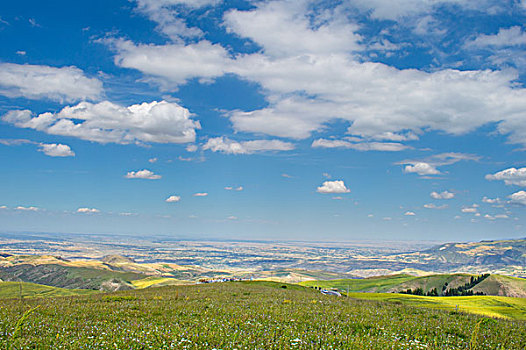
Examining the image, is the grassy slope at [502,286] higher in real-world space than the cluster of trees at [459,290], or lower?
higher

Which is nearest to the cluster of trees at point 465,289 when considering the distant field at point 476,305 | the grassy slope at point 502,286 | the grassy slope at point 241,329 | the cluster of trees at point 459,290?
the cluster of trees at point 459,290

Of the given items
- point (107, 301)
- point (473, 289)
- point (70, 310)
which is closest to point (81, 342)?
point (70, 310)

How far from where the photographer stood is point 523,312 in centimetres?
4009

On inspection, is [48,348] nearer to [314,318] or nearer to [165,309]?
[165,309]

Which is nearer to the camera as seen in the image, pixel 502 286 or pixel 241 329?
pixel 241 329

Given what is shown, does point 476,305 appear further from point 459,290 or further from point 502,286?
point 459,290

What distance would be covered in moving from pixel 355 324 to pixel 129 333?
10562mm

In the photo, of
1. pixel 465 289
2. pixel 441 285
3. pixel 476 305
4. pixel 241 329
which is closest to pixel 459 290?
pixel 465 289

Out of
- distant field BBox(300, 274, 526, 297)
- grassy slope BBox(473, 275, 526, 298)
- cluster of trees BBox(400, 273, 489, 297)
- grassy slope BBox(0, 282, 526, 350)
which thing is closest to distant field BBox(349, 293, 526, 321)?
grassy slope BBox(0, 282, 526, 350)

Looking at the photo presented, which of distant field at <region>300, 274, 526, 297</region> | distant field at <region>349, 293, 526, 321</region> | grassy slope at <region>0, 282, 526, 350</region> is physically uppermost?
grassy slope at <region>0, 282, 526, 350</region>

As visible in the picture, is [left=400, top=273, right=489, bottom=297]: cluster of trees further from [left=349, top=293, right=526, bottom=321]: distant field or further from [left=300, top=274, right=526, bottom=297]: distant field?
[left=349, top=293, right=526, bottom=321]: distant field

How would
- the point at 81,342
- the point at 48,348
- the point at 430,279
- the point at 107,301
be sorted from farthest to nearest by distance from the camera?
the point at 430,279 < the point at 107,301 < the point at 81,342 < the point at 48,348

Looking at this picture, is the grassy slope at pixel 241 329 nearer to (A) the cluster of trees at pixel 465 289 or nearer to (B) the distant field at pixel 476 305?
(B) the distant field at pixel 476 305

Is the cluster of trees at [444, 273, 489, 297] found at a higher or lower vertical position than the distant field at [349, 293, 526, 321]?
lower
